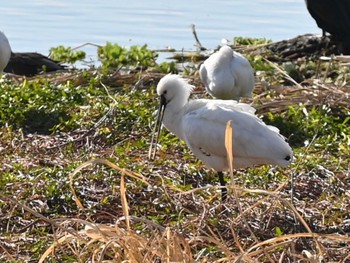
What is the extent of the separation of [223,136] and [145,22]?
8.91 metres

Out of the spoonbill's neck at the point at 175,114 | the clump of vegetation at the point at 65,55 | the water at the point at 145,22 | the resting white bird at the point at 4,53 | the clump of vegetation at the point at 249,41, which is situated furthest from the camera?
the water at the point at 145,22

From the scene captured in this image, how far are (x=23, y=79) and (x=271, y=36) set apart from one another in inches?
208

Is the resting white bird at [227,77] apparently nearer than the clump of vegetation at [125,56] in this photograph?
Yes

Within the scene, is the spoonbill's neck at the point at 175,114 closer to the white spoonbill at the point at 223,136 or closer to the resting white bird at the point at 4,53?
the white spoonbill at the point at 223,136

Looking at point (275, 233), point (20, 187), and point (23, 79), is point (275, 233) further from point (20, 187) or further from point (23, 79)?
point (23, 79)

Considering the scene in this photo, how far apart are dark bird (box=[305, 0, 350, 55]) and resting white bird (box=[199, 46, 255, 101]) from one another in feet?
11.5

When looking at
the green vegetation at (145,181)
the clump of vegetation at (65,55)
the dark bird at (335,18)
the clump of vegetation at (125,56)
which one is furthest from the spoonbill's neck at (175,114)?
the dark bird at (335,18)

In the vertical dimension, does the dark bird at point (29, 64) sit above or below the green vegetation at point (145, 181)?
below

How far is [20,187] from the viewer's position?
6781 millimetres

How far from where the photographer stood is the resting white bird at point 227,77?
379 inches

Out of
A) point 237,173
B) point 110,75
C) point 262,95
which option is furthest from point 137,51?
point 237,173

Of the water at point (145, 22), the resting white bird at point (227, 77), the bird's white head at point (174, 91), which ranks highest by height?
the bird's white head at point (174, 91)

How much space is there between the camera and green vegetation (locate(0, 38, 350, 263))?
15.0 feet

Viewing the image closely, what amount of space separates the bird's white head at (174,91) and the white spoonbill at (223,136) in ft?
0.51
